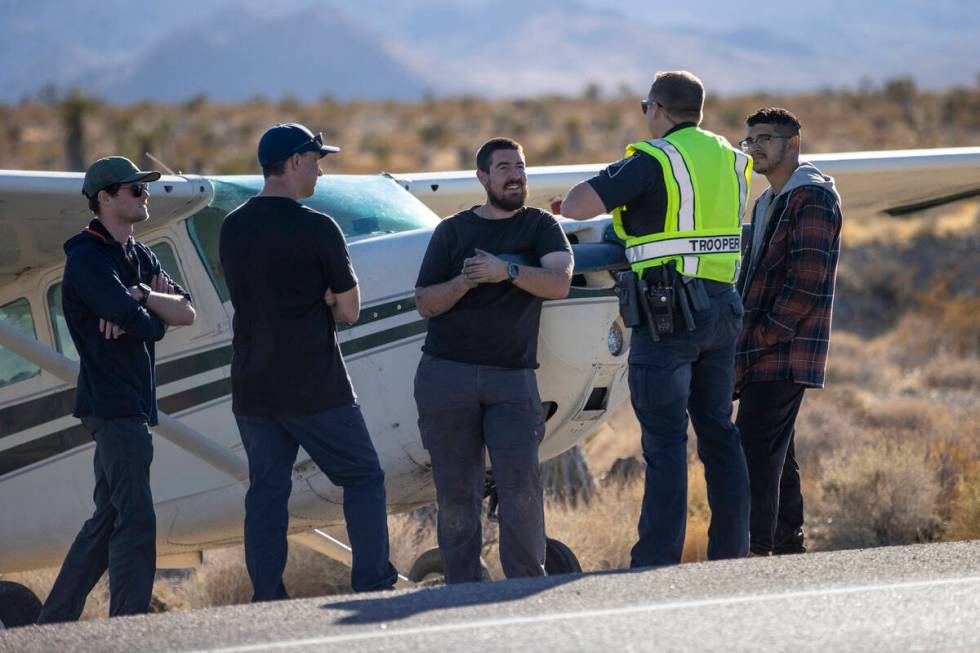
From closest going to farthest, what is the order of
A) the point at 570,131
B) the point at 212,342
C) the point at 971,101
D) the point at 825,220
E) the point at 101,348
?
1. the point at 101,348
2. the point at 825,220
3. the point at 212,342
4. the point at 570,131
5. the point at 971,101

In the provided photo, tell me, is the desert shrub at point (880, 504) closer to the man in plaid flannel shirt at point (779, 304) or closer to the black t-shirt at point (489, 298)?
the man in plaid flannel shirt at point (779, 304)

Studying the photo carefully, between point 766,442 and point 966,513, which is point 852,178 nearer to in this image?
point 966,513

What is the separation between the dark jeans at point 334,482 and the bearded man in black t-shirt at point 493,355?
0.39 metres

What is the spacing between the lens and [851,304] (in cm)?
2152

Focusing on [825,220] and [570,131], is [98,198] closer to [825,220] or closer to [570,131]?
[825,220]

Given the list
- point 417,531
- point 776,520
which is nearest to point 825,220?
point 776,520

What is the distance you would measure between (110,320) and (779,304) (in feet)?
9.25

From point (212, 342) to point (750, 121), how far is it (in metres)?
2.67

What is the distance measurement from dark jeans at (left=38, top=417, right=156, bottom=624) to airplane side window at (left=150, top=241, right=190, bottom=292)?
4.57ft

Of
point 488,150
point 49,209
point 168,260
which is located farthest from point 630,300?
point 49,209

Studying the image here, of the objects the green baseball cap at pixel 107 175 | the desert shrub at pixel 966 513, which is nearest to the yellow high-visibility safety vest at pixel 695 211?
the green baseball cap at pixel 107 175

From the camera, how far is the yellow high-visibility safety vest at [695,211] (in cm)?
569

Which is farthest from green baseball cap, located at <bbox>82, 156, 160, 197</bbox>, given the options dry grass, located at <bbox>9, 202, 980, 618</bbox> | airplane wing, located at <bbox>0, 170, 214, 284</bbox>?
dry grass, located at <bbox>9, 202, 980, 618</bbox>

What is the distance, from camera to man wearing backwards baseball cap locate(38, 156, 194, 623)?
554 centimetres
